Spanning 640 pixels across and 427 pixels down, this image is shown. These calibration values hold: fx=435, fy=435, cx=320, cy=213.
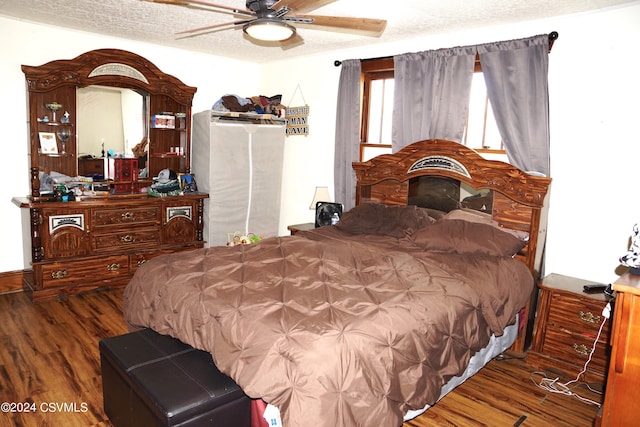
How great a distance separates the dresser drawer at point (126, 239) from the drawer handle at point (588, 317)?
3926mm

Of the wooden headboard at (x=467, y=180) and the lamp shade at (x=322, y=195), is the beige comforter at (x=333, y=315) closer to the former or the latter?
the wooden headboard at (x=467, y=180)


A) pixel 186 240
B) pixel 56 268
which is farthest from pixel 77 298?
pixel 186 240

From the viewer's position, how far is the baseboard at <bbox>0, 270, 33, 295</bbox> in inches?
164

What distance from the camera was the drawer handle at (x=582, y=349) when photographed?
2885 mm

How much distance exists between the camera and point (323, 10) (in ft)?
10.9

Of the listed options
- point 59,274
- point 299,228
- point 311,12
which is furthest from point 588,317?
point 59,274

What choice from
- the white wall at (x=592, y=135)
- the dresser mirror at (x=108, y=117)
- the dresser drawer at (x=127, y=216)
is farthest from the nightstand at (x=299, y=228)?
the white wall at (x=592, y=135)

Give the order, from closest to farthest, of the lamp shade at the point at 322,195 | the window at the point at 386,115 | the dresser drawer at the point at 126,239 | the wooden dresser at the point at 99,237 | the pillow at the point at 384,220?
1. the pillow at the point at 384,220
2. the window at the point at 386,115
3. the wooden dresser at the point at 99,237
4. the dresser drawer at the point at 126,239
5. the lamp shade at the point at 322,195

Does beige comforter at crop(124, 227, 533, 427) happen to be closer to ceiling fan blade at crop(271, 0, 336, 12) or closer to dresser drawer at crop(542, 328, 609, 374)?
dresser drawer at crop(542, 328, 609, 374)

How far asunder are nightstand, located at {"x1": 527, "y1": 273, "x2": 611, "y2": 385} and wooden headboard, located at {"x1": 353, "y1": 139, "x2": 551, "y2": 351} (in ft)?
0.64

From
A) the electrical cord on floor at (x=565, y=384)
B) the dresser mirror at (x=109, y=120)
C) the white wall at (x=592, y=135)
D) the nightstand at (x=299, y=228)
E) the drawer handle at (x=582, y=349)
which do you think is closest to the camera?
the electrical cord on floor at (x=565, y=384)

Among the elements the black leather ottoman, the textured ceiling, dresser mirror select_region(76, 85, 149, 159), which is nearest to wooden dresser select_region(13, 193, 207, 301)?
dresser mirror select_region(76, 85, 149, 159)

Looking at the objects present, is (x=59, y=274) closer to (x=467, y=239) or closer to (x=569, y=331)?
(x=467, y=239)

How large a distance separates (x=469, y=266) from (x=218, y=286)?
1.61 m
